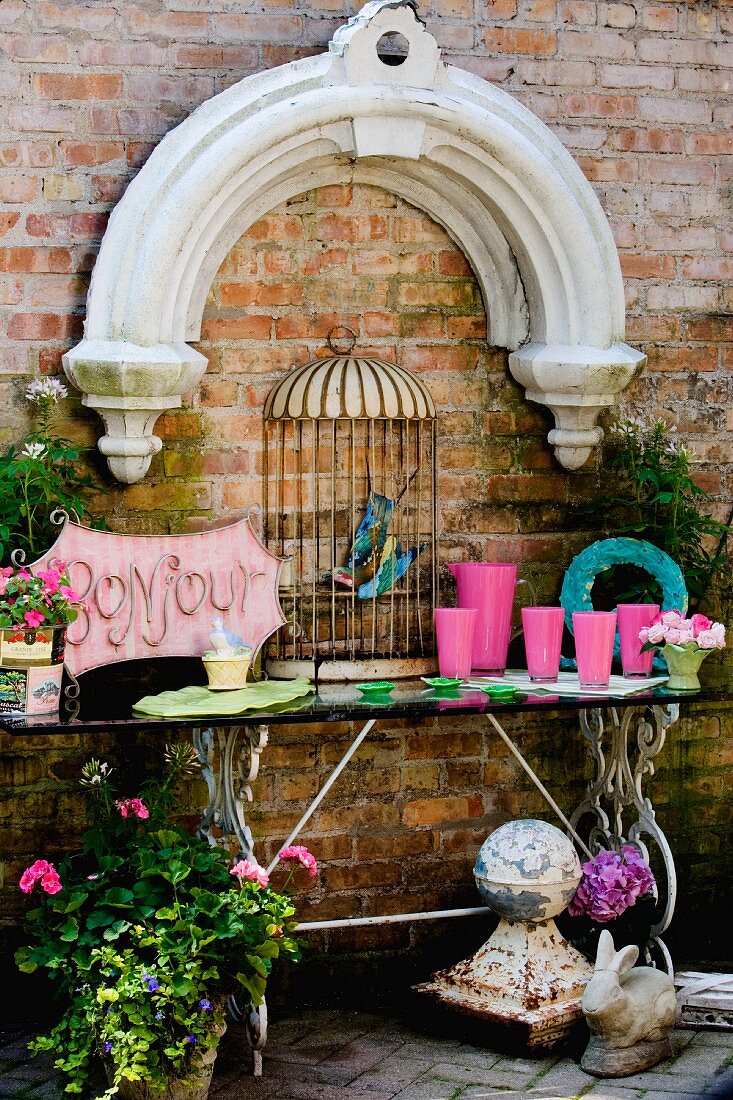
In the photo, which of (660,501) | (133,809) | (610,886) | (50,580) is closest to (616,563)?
(660,501)

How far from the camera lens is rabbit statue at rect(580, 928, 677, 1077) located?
11.2 ft

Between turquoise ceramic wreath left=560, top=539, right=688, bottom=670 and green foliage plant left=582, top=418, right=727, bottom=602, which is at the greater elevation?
green foliage plant left=582, top=418, right=727, bottom=602

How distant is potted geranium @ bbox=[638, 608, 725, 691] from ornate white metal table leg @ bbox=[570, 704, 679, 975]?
153 millimetres

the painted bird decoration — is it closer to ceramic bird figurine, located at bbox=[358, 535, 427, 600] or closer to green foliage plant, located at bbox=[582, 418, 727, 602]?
ceramic bird figurine, located at bbox=[358, 535, 427, 600]

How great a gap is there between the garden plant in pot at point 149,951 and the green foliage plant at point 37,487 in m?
0.73

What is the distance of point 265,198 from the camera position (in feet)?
13.0

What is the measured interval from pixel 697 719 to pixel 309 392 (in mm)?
1672

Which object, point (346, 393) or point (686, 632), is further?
point (346, 393)

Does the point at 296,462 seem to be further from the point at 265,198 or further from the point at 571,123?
the point at 571,123

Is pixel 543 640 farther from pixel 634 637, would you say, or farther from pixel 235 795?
pixel 235 795

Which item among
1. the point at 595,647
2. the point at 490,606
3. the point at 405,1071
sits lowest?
the point at 405,1071

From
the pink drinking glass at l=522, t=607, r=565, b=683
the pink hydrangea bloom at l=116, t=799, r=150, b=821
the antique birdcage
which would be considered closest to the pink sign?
→ the antique birdcage

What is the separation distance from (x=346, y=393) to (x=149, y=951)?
158 centimetres

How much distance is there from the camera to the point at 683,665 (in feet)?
12.1
